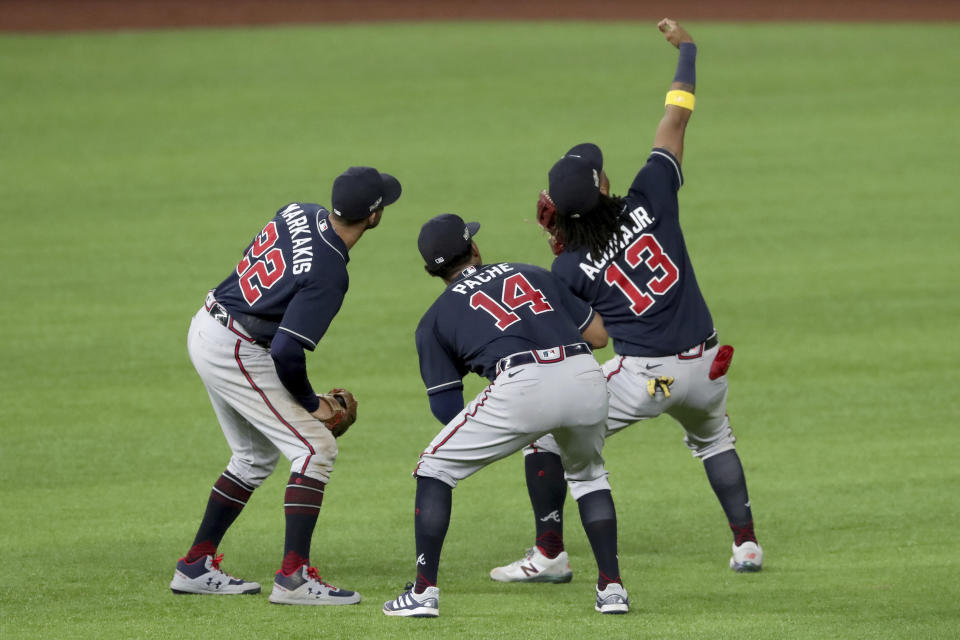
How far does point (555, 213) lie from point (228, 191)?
1114 cm

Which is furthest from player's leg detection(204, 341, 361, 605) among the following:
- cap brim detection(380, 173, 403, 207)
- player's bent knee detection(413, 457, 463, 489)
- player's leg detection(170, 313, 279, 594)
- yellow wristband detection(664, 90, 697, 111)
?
yellow wristband detection(664, 90, 697, 111)

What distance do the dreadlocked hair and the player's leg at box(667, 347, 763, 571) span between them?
705 millimetres

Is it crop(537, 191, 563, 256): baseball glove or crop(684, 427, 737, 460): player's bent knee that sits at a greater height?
crop(537, 191, 563, 256): baseball glove

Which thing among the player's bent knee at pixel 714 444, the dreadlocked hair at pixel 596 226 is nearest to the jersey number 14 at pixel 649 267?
the dreadlocked hair at pixel 596 226

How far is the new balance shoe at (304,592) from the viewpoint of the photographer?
230 inches

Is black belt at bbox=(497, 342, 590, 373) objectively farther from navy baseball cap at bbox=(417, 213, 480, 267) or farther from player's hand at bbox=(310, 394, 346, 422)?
player's hand at bbox=(310, 394, 346, 422)

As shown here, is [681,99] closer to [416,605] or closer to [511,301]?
[511,301]

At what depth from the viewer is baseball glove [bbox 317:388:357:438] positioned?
244 inches

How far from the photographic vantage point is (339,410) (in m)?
6.23

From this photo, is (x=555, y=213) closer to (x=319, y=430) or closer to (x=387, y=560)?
(x=319, y=430)

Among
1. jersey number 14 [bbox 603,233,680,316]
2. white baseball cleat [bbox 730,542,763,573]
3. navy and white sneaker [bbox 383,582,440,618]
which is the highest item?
jersey number 14 [bbox 603,233,680,316]

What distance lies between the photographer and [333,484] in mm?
8203

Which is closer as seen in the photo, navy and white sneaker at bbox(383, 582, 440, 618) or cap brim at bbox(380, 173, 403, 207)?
navy and white sneaker at bbox(383, 582, 440, 618)

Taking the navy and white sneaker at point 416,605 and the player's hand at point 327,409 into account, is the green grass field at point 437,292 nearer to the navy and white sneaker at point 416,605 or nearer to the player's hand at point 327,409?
the navy and white sneaker at point 416,605
